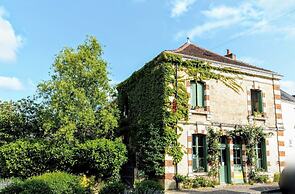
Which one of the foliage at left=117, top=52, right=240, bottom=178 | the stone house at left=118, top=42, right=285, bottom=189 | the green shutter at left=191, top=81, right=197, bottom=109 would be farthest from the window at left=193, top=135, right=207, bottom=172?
the green shutter at left=191, top=81, right=197, bottom=109

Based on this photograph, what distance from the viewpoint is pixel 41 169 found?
16094mm

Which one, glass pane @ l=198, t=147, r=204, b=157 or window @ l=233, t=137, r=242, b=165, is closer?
glass pane @ l=198, t=147, r=204, b=157

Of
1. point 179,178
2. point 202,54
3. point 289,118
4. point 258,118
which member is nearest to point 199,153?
point 179,178

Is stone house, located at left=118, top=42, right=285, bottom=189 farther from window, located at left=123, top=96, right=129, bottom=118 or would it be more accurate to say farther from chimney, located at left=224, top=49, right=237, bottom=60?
chimney, located at left=224, top=49, right=237, bottom=60

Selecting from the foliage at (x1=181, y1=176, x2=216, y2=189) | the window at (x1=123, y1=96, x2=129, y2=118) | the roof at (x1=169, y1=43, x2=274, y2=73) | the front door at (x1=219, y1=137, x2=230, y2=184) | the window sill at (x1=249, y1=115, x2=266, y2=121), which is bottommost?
the foliage at (x1=181, y1=176, x2=216, y2=189)

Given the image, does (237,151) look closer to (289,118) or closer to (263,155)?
(263,155)

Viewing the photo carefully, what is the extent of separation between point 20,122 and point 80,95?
591 cm

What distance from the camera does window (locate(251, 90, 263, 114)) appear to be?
62.4 feet

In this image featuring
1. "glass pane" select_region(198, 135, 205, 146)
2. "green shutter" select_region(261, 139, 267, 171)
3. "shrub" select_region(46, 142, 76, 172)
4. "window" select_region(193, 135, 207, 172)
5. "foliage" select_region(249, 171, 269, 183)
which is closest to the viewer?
"shrub" select_region(46, 142, 76, 172)

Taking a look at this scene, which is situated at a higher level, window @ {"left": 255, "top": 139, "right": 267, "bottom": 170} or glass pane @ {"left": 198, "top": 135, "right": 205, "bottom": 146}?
glass pane @ {"left": 198, "top": 135, "right": 205, "bottom": 146}

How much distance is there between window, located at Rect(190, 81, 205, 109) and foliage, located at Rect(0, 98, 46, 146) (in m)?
9.21

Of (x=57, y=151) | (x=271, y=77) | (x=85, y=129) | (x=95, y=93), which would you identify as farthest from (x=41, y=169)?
(x=271, y=77)

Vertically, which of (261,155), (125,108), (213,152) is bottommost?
(261,155)

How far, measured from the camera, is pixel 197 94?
56.3 ft
